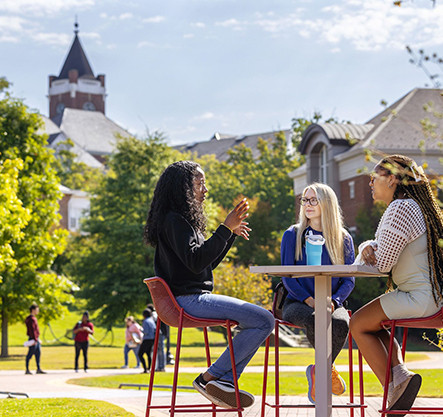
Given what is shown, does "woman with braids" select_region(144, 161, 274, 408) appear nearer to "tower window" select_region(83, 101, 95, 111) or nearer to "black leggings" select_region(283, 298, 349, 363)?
"black leggings" select_region(283, 298, 349, 363)

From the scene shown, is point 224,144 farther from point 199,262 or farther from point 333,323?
point 199,262

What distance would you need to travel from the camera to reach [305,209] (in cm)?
687

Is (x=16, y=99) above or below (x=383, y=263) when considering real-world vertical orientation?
above

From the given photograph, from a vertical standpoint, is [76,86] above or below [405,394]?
above

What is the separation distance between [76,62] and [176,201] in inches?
6041

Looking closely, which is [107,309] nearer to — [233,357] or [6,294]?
[6,294]

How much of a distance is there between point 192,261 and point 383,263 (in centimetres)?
124

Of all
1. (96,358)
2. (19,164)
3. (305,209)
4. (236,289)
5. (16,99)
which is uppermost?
(16,99)

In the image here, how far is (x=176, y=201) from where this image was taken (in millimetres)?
5859

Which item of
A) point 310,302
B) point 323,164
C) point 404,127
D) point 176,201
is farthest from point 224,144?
point 176,201

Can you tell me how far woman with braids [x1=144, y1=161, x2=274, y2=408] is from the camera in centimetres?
551

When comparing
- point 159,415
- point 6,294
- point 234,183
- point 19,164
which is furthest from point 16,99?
point 234,183


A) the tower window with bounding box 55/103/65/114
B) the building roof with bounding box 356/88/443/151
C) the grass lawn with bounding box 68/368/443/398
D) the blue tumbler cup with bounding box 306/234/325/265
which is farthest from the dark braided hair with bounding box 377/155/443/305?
the tower window with bounding box 55/103/65/114

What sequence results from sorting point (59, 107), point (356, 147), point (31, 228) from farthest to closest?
point (59, 107) → point (356, 147) → point (31, 228)
